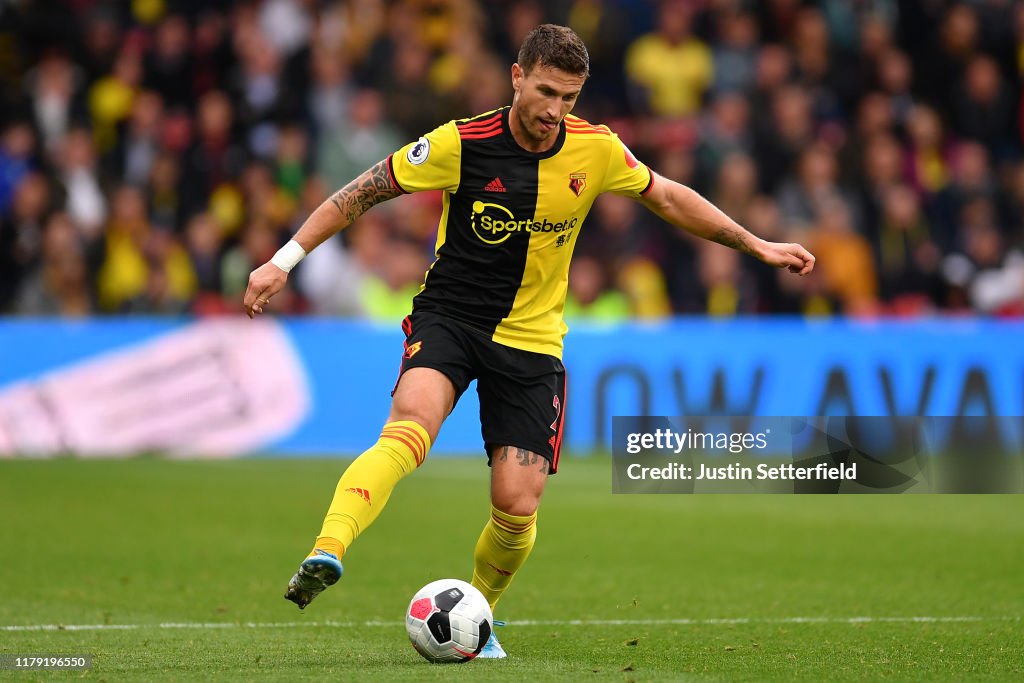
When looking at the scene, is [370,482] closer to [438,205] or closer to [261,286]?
[261,286]

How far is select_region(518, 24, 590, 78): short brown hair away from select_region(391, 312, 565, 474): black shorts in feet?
3.51

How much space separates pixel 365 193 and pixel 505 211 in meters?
0.55

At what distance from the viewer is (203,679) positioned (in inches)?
221

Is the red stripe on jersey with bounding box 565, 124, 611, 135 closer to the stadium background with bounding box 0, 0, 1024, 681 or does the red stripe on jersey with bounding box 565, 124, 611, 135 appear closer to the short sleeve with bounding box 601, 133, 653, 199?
the short sleeve with bounding box 601, 133, 653, 199

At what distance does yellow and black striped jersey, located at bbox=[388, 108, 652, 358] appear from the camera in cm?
643

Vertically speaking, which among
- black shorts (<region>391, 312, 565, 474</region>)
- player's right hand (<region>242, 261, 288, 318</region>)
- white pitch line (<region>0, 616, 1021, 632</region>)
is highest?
player's right hand (<region>242, 261, 288, 318</region>)

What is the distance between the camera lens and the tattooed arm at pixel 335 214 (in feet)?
19.9

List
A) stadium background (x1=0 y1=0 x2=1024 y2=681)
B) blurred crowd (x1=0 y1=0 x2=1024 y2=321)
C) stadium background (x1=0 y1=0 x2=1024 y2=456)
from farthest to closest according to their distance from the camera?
→ blurred crowd (x1=0 y1=0 x2=1024 y2=321)
stadium background (x1=0 y1=0 x2=1024 y2=456)
stadium background (x1=0 y1=0 x2=1024 y2=681)

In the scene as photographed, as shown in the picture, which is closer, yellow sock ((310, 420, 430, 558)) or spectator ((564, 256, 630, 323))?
yellow sock ((310, 420, 430, 558))

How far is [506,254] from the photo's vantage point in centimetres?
650

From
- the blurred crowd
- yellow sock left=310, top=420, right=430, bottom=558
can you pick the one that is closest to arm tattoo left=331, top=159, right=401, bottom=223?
yellow sock left=310, top=420, right=430, bottom=558

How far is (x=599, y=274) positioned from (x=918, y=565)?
736cm

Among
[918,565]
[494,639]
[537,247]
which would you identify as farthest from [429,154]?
[918,565]

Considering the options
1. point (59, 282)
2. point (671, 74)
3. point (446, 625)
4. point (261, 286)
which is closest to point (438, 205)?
point (671, 74)
